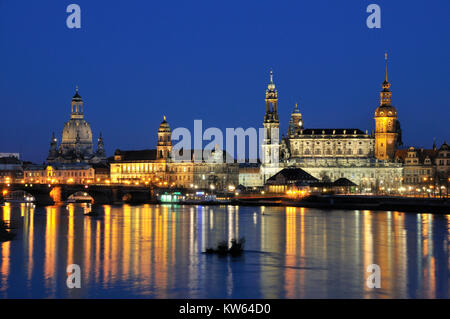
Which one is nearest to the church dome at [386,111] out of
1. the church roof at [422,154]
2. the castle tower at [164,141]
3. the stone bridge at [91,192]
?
the church roof at [422,154]

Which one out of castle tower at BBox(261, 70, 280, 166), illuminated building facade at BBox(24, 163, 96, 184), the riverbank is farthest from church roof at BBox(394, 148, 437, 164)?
illuminated building facade at BBox(24, 163, 96, 184)

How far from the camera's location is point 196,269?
4347cm

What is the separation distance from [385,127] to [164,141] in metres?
44.0

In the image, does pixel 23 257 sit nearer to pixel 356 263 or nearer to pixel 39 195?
pixel 356 263

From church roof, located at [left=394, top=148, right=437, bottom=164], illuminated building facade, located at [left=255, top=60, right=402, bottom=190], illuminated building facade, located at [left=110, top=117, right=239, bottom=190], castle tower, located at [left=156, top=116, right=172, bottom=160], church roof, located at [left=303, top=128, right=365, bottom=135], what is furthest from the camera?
castle tower, located at [left=156, top=116, right=172, bottom=160]

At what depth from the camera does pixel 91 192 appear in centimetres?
12350

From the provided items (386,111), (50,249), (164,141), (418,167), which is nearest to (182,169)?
(164,141)

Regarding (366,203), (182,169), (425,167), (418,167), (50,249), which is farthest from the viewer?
(182,169)

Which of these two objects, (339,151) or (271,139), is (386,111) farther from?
(271,139)

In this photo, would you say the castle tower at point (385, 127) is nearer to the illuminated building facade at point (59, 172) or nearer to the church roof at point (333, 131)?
the church roof at point (333, 131)

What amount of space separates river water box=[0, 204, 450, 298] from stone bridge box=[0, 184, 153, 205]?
3978cm

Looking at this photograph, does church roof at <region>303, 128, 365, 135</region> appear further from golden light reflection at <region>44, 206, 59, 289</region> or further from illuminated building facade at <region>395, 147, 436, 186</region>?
golden light reflection at <region>44, 206, 59, 289</region>

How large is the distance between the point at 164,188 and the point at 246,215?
172ft

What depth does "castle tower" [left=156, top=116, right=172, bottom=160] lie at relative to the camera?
16238 cm
